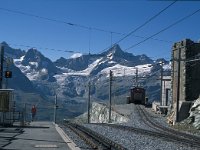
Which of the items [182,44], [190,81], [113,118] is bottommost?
[113,118]

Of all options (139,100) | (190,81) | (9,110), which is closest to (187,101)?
(190,81)

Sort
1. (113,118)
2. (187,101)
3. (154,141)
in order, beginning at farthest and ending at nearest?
1. (113,118)
2. (187,101)
3. (154,141)

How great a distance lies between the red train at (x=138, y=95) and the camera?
320 ft

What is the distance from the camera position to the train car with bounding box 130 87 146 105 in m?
97.7

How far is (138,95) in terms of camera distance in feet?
324

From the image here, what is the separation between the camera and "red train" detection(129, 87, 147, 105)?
97688 mm

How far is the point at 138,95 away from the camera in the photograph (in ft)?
324

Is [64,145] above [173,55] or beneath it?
beneath

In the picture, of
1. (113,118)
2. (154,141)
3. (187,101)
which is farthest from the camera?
(113,118)

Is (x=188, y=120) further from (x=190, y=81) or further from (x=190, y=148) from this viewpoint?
(x=190, y=148)

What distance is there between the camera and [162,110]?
7062cm

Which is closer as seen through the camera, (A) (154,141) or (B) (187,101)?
(A) (154,141)

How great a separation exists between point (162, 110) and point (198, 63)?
1498 centimetres

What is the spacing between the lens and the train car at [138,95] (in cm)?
9769
